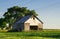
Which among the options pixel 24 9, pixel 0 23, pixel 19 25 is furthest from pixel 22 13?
pixel 19 25

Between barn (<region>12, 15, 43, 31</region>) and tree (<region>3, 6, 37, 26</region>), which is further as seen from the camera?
tree (<region>3, 6, 37, 26</region>)

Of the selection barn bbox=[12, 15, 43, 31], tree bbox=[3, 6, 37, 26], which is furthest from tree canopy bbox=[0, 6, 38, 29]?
barn bbox=[12, 15, 43, 31]

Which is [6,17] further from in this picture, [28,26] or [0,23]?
[28,26]

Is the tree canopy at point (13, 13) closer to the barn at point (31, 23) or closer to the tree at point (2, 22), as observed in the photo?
the tree at point (2, 22)

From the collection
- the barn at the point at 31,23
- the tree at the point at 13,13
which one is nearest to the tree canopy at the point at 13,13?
the tree at the point at 13,13

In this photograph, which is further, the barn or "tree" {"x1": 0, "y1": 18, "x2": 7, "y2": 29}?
"tree" {"x1": 0, "y1": 18, "x2": 7, "y2": 29}

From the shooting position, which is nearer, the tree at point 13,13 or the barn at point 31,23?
the barn at point 31,23

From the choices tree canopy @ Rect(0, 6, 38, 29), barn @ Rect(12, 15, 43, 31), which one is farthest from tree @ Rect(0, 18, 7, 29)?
barn @ Rect(12, 15, 43, 31)

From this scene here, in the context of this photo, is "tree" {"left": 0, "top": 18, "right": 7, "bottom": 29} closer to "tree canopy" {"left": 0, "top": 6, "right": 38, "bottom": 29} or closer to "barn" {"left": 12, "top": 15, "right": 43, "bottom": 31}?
"tree canopy" {"left": 0, "top": 6, "right": 38, "bottom": 29}

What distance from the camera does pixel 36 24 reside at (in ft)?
254

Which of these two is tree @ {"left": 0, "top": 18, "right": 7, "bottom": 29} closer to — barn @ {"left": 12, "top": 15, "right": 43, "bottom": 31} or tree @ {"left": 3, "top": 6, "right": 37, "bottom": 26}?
tree @ {"left": 3, "top": 6, "right": 37, "bottom": 26}

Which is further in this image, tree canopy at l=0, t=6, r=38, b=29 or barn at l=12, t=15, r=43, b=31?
tree canopy at l=0, t=6, r=38, b=29

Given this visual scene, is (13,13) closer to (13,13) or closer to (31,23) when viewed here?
(13,13)

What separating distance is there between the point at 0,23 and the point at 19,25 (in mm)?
27441
